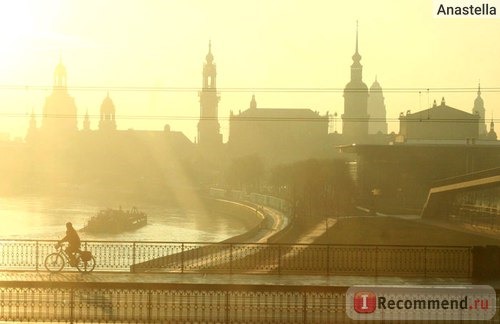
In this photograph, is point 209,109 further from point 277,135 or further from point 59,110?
point 59,110

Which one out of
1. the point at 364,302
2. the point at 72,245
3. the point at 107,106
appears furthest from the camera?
the point at 107,106

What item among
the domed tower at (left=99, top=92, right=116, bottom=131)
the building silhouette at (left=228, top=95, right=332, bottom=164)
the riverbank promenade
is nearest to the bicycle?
the riverbank promenade

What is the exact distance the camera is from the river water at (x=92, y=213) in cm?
6900

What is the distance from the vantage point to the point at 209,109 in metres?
161

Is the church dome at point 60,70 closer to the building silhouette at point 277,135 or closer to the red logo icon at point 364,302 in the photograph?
the building silhouette at point 277,135

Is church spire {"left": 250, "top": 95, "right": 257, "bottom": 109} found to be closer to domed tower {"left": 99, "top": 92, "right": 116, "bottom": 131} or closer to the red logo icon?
domed tower {"left": 99, "top": 92, "right": 116, "bottom": 131}

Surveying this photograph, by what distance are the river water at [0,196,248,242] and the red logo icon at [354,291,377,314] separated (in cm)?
4895

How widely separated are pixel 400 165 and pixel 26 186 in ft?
377

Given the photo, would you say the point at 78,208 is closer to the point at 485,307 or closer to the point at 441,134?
the point at 441,134

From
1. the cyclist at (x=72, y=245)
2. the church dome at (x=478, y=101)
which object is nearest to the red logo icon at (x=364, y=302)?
the cyclist at (x=72, y=245)

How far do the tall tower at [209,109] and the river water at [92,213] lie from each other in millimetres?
43863

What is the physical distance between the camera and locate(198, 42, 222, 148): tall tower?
506 feet

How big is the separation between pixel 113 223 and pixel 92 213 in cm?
2131

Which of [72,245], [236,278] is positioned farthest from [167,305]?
[72,245]
